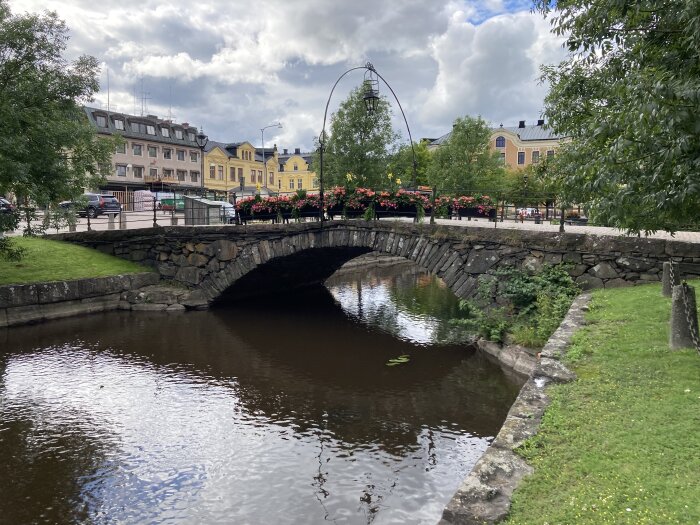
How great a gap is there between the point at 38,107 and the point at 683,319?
16540 millimetres

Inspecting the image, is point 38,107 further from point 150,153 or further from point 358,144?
point 150,153

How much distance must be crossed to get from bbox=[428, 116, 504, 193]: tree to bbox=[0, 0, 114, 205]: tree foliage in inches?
1262

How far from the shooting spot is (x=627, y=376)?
6230 mm

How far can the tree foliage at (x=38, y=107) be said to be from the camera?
14164 millimetres

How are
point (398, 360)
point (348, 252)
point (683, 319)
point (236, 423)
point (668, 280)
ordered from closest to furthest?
point (683, 319) < point (236, 423) < point (668, 280) < point (398, 360) < point (348, 252)

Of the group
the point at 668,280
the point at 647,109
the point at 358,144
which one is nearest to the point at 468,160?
the point at 358,144

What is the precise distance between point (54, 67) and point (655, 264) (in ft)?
55.8

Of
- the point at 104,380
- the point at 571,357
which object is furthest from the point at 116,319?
the point at 571,357

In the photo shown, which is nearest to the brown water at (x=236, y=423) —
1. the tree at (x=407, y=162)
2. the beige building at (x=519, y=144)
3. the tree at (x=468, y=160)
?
the tree at (x=407, y=162)

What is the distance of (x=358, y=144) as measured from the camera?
36406mm

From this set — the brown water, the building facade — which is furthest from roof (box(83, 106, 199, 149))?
the brown water

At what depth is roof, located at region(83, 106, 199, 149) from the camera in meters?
56.9

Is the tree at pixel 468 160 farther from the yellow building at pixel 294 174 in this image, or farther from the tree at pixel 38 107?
the yellow building at pixel 294 174

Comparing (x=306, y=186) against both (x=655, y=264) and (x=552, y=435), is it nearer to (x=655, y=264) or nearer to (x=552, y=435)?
(x=655, y=264)
